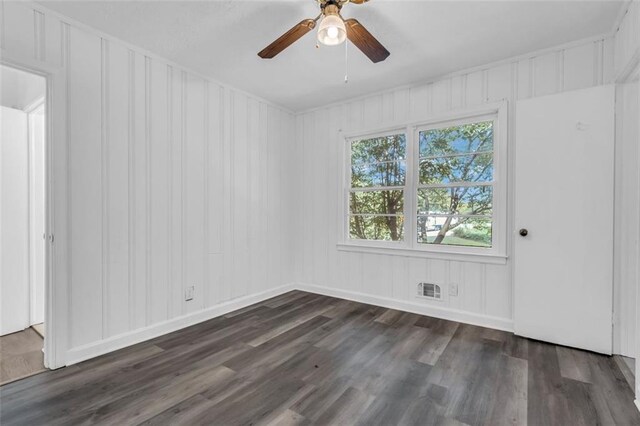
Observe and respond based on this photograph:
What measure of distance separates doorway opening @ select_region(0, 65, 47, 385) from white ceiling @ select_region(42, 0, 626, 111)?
1.29m

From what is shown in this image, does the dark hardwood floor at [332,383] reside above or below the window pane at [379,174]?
below

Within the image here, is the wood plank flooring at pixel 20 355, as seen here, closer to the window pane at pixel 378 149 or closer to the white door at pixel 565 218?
the window pane at pixel 378 149

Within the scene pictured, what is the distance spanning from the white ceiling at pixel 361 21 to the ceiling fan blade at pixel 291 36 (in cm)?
26

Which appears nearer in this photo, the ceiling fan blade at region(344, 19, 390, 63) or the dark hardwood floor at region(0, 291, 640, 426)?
the dark hardwood floor at region(0, 291, 640, 426)

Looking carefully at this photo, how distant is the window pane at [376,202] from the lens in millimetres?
3656

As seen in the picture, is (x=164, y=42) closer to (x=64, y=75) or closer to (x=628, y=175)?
(x=64, y=75)

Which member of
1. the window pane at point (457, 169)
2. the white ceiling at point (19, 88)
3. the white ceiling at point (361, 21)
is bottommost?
the window pane at point (457, 169)

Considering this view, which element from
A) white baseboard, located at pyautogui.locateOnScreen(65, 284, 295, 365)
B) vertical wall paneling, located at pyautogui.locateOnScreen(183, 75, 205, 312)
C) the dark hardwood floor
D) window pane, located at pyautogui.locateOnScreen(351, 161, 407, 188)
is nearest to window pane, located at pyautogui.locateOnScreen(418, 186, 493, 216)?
window pane, located at pyautogui.locateOnScreen(351, 161, 407, 188)

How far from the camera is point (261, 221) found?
3.94m

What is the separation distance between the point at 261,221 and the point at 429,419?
2.83 metres

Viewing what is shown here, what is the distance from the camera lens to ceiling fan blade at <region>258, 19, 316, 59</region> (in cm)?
195

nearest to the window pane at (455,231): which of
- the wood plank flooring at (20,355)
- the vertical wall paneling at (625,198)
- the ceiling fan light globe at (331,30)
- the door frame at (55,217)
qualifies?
the vertical wall paneling at (625,198)

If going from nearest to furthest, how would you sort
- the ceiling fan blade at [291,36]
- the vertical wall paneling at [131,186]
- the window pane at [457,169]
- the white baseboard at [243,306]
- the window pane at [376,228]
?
the ceiling fan blade at [291,36] < the white baseboard at [243,306] < the vertical wall paneling at [131,186] < the window pane at [457,169] < the window pane at [376,228]

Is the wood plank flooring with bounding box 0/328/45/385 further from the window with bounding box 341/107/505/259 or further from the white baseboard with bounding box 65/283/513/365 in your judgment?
the window with bounding box 341/107/505/259
